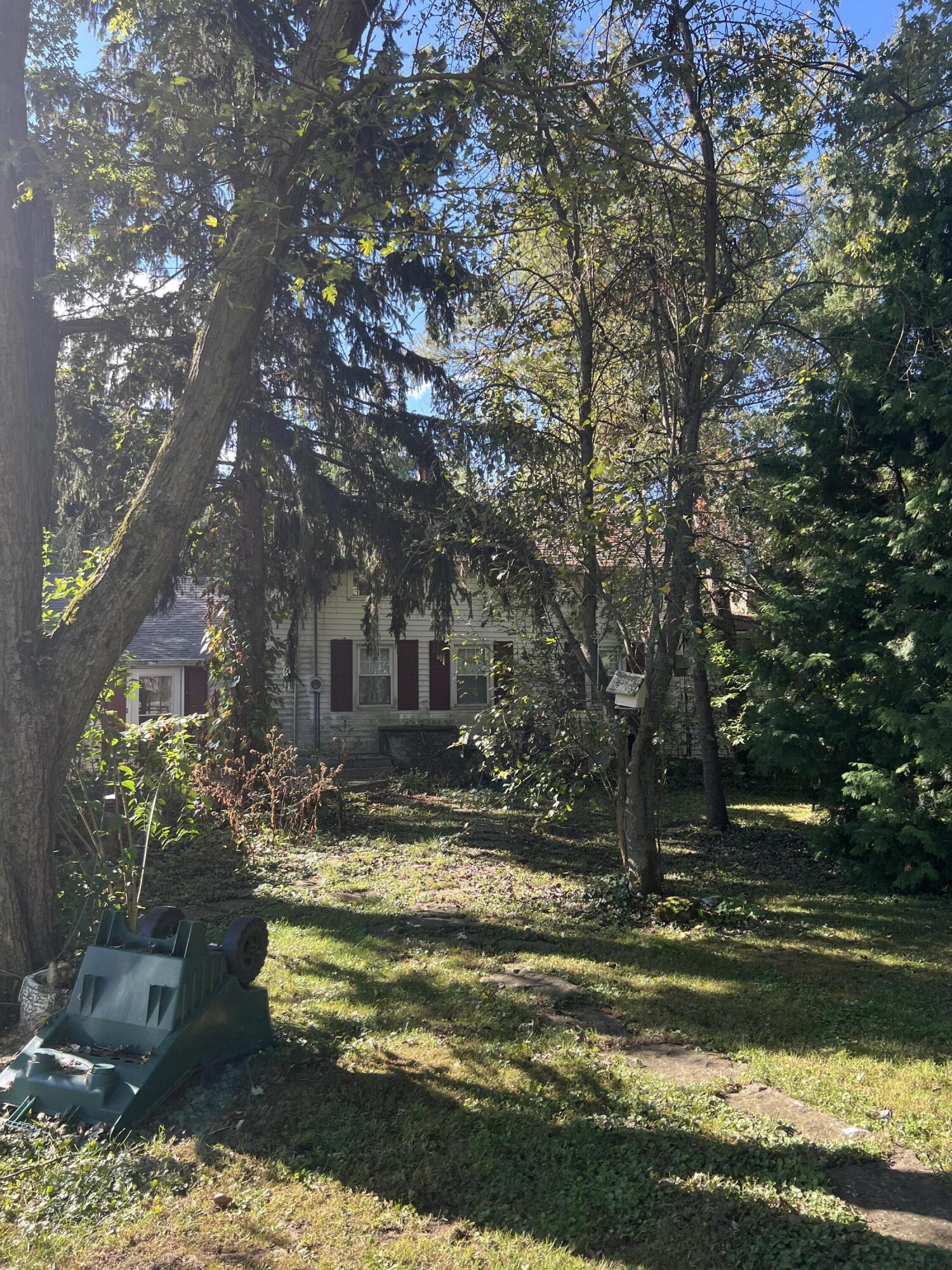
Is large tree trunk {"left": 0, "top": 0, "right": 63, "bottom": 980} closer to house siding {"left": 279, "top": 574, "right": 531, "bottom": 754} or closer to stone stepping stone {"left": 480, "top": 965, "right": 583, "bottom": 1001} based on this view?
stone stepping stone {"left": 480, "top": 965, "right": 583, "bottom": 1001}

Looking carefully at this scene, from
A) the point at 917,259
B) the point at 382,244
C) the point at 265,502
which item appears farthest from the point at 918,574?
the point at 265,502

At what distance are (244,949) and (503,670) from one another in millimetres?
4204

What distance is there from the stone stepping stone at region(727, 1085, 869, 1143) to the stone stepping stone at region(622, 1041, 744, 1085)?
18 cm

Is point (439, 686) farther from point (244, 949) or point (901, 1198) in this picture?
point (901, 1198)

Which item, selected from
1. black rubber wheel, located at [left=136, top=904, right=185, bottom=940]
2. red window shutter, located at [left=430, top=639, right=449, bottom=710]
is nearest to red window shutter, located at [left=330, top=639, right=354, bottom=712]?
red window shutter, located at [left=430, top=639, right=449, bottom=710]

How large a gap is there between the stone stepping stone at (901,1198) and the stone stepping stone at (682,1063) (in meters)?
0.93

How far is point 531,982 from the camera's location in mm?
6180

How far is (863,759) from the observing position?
31.5 feet

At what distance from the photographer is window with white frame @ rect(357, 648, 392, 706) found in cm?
2134

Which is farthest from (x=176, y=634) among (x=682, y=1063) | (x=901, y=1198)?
(x=901, y=1198)

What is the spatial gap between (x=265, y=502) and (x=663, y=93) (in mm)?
7284

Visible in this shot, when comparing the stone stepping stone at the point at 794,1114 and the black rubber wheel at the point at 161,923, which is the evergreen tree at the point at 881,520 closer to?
the stone stepping stone at the point at 794,1114

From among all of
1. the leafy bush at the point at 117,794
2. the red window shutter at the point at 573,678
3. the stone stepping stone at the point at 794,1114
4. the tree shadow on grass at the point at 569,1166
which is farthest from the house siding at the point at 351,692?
the stone stepping stone at the point at 794,1114

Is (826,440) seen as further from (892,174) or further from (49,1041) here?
(49,1041)
